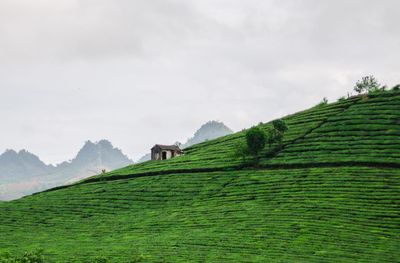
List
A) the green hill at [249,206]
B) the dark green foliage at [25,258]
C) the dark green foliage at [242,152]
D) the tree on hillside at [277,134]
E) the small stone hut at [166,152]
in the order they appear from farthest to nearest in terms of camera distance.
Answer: the small stone hut at [166,152] < the tree on hillside at [277,134] < the dark green foliage at [242,152] < the green hill at [249,206] < the dark green foliage at [25,258]

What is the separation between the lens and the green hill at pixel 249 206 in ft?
204

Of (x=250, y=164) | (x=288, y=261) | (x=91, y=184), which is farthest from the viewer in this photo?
(x=91, y=184)

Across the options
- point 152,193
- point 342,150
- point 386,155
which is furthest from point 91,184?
point 386,155

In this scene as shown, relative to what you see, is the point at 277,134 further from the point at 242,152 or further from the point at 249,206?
the point at 249,206

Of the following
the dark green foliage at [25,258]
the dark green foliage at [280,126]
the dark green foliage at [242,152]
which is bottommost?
the dark green foliage at [25,258]

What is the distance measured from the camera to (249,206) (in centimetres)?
7994

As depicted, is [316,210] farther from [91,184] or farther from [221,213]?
[91,184]

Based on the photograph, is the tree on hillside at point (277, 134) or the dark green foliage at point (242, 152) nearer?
the dark green foliage at point (242, 152)

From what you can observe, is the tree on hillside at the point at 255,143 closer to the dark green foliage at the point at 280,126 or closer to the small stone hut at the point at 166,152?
the dark green foliage at the point at 280,126

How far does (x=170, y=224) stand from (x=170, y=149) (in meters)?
61.3

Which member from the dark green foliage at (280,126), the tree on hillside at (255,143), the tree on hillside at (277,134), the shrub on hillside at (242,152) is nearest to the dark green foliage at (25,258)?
the shrub on hillside at (242,152)

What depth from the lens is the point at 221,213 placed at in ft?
260

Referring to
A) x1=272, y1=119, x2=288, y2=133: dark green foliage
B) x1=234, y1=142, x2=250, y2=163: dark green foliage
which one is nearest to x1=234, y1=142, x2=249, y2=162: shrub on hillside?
x1=234, y1=142, x2=250, y2=163: dark green foliage

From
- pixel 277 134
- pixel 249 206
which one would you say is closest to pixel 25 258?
pixel 249 206
